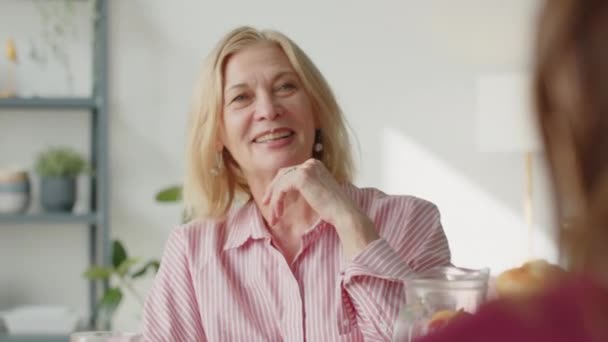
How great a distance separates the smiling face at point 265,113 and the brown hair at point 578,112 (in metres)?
1.86

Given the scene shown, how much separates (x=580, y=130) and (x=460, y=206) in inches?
182

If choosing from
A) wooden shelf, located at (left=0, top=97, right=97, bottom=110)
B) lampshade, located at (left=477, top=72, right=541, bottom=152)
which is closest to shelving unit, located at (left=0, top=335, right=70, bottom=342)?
wooden shelf, located at (left=0, top=97, right=97, bottom=110)

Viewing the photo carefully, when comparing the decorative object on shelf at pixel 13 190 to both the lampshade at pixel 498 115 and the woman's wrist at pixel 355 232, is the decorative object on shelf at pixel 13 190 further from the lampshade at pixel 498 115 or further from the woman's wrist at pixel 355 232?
the woman's wrist at pixel 355 232

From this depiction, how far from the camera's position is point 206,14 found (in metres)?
4.86

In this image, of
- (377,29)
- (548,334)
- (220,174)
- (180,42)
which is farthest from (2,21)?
(548,334)

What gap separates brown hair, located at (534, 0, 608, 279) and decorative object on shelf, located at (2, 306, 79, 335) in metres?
4.27

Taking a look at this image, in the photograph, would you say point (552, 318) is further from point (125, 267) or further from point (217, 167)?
point (125, 267)

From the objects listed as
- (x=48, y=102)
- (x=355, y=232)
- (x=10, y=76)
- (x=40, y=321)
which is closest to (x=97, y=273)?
(x=40, y=321)

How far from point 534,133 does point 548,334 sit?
3.0 inches

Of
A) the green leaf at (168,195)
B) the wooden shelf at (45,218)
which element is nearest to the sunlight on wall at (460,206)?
the green leaf at (168,195)

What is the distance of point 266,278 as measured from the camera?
7.01 ft

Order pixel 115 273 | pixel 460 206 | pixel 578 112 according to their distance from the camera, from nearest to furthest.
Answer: pixel 578 112, pixel 115 273, pixel 460 206

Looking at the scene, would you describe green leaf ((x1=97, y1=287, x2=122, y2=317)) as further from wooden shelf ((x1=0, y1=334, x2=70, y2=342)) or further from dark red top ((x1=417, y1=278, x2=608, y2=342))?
dark red top ((x1=417, y1=278, x2=608, y2=342))

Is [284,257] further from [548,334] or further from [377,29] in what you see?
[377,29]
